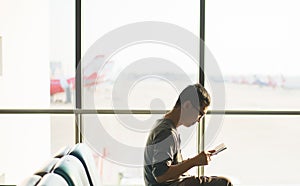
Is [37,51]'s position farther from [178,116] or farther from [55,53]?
[178,116]

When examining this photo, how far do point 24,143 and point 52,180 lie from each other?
248cm

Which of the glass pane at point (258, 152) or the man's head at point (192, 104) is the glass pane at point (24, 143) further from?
the man's head at point (192, 104)

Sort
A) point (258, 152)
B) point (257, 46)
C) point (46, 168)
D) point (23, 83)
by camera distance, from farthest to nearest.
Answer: point (258, 152)
point (257, 46)
point (23, 83)
point (46, 168)

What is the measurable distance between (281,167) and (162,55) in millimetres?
1528

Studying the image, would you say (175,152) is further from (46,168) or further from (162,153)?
Answer: (46,168)

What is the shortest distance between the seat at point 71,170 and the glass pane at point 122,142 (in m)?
1.89

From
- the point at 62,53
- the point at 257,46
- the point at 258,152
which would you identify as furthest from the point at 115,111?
the point at 258,152

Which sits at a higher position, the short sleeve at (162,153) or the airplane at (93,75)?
the airplane at (93,75)

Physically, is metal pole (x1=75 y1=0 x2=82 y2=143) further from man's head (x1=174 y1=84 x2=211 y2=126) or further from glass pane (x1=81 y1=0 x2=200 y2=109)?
man's head (x1=174 y1=84 x2=211 y2=126)

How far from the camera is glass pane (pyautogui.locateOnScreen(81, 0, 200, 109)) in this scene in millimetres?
3207

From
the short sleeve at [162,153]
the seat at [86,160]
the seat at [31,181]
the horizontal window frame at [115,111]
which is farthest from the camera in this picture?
the horizontal window frame at [115,111]

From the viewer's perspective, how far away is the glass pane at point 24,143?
3279 millimetres

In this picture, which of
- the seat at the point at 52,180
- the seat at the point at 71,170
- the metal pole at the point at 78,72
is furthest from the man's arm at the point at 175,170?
the metal pole at the point at 78,72

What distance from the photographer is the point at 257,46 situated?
11.3 ft
